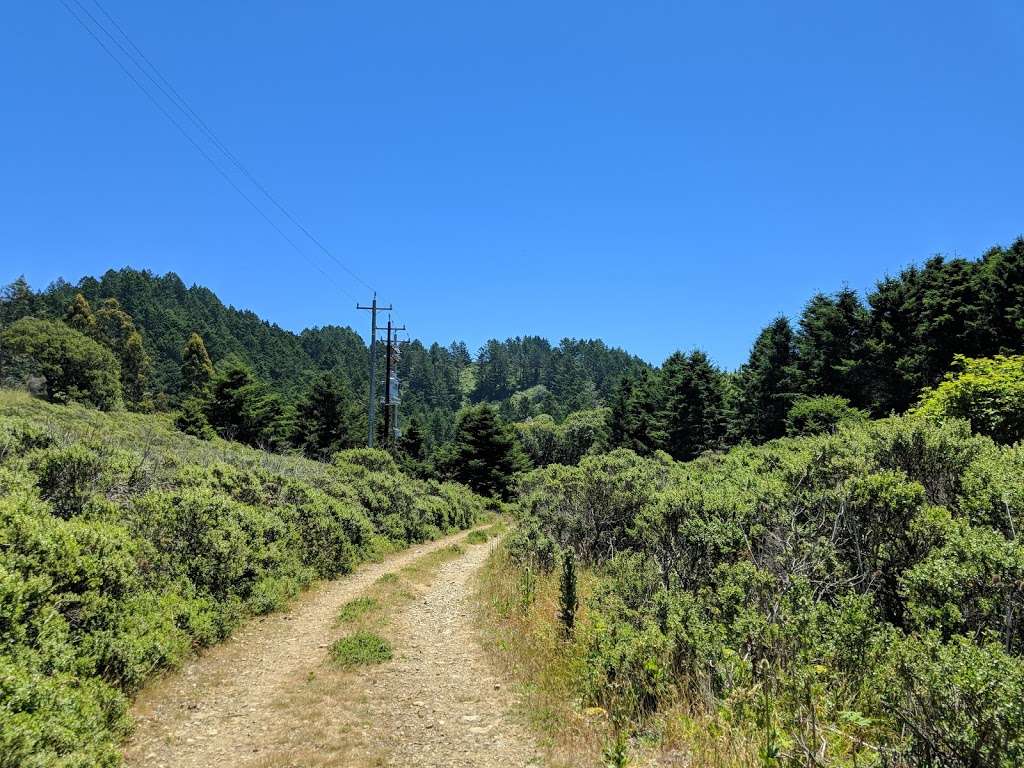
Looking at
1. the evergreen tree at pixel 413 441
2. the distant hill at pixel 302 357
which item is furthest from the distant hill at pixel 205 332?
the evergreen tree at pixel 413 441

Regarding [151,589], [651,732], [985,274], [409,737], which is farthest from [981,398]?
[985,274]

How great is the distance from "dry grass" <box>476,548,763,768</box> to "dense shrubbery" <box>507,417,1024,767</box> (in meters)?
0.14

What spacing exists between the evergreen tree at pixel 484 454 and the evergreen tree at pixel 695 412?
18374 mm

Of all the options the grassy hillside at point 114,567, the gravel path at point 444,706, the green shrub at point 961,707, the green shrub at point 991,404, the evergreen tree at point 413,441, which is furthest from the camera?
the evergreen tree at point 413,441

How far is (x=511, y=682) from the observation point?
7293mm

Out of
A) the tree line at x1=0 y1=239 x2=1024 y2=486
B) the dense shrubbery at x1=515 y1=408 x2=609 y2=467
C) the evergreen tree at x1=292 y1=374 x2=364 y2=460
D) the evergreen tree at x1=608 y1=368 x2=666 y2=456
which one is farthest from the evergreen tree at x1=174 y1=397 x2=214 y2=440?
the dense shrubbery at x1=515 y1=408 x2=609 y2=467

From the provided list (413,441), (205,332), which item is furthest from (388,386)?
(205,332)

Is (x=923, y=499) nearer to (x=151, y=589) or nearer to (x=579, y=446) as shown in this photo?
(x=151, y=589)

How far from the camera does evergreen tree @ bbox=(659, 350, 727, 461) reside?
55.9m

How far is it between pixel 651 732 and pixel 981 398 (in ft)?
36.6

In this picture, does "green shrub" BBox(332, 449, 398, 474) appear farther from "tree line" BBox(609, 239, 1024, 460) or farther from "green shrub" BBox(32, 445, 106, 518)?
"tree line" BBox(609, 239, 1024, 460)

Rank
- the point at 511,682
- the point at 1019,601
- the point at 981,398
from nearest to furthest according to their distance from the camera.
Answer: the point at 1019,601
the point at 511,682
the point at 981,398

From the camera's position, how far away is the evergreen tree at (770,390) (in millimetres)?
48469

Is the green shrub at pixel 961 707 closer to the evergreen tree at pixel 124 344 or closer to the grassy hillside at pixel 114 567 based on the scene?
the grassy hillside at pixel 114 567
